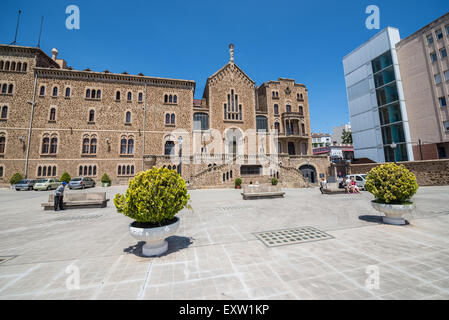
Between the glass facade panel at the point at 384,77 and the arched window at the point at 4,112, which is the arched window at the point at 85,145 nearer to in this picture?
the arched window at the point at 4,112

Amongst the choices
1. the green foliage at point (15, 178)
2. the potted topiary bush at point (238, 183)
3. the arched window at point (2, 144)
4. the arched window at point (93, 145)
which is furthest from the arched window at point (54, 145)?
the potted topiary bush at point (238, 183)

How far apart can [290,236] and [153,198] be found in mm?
3984

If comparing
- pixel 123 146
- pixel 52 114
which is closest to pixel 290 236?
pixel 123 146

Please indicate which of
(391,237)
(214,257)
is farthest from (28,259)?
(391,237)

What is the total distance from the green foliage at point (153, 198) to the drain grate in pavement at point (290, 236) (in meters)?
2.55

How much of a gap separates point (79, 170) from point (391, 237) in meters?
31.7

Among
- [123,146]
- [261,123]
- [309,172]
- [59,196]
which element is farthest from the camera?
[261,123]

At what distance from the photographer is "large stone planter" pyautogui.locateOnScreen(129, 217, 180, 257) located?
4020mm

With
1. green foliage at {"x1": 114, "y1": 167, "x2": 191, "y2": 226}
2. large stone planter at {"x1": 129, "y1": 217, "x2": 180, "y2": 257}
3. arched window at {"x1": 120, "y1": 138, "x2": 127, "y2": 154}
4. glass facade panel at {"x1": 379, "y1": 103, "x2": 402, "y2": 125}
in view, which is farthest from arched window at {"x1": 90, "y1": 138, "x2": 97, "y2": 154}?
glass facade panel at {"x1": 379, "y1": 103, "x2": 402, "y2": 125}

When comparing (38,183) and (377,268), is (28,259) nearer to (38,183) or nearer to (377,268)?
(377,268)

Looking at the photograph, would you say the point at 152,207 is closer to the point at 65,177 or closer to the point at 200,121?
the point at 65,177

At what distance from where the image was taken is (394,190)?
589cm

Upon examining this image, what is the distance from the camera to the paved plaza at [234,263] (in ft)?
9.14

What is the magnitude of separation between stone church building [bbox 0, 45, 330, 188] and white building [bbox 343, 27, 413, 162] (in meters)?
11.3
